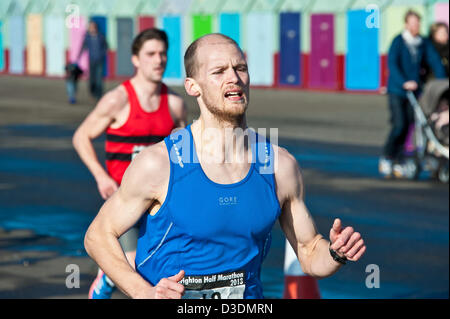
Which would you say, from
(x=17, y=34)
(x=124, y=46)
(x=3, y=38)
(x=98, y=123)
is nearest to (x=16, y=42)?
(x=17, y=34)

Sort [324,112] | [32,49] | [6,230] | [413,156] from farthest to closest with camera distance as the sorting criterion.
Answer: [32,49], [324,112], [413,156], [6,230]

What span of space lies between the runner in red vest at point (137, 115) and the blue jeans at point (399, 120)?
286 inches

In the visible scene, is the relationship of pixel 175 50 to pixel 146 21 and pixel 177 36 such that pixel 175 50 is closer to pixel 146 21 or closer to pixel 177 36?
pixel 177 36

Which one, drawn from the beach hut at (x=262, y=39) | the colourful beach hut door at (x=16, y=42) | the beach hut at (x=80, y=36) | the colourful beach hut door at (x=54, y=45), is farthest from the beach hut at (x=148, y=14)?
the colourful beach hut door at (x=16, y=42)

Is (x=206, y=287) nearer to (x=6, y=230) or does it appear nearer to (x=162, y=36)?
(x=162, y=36)

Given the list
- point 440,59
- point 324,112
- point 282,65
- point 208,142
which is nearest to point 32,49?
point 282,65

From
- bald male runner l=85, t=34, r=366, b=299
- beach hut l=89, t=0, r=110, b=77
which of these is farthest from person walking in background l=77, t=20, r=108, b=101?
bald male runner l=85, t=34, r=366, b=299

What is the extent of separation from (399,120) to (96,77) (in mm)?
15468

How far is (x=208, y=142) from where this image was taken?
14.5 ft

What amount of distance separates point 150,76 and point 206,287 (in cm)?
308

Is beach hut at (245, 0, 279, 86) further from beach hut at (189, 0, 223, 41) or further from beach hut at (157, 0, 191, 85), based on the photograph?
beach hut at (157, 0, 191, 85)

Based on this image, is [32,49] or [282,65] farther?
[32,49]

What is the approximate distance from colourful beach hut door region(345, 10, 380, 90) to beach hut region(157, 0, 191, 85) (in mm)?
8497

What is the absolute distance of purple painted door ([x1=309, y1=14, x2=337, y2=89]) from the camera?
33.9 metres
